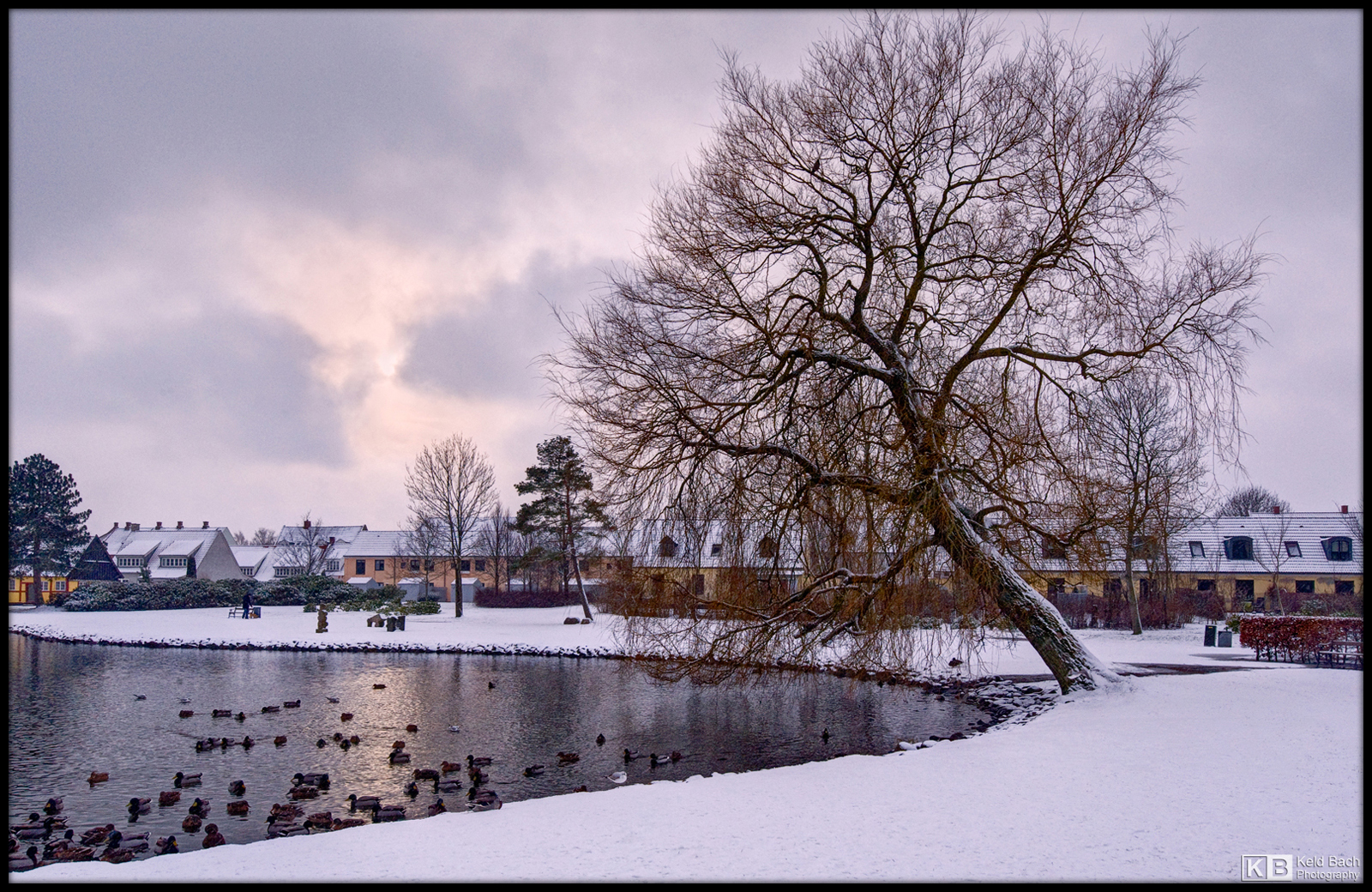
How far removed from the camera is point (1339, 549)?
134 feet

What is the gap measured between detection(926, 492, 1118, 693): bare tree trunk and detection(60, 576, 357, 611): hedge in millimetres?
34718

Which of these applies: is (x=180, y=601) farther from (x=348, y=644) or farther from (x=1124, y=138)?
(x=1124, y=138)

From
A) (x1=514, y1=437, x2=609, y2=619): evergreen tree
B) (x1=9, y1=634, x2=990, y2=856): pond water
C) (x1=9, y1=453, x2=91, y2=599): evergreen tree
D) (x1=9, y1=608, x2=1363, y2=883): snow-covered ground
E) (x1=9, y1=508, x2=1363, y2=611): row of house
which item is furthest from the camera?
(x1=9, y1=453, x2=91, y2=599): evergreen tree

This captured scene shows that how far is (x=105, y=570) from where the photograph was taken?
5344 cm

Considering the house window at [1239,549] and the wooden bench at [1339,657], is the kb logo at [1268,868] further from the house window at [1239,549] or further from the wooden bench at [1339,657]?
the house window at [1239,549]

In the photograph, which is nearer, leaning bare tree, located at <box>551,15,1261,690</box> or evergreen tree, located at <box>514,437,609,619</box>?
leaning bare tree, located at <box>551,15,1261,690</box>

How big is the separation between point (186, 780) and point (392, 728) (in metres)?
3.89

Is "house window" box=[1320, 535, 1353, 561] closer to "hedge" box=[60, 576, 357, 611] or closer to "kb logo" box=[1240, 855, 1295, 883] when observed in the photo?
"kb logo" box=[1240, 855, 1295, 883]

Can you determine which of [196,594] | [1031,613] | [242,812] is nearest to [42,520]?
[196,594]

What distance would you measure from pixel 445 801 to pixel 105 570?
5616 cm

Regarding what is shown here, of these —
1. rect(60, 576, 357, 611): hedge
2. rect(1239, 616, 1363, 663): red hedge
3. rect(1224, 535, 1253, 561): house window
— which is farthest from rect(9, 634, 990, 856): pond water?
rect(1224, 535, 1253, 561): house window

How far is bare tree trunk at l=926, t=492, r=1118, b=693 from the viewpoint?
1205 cm

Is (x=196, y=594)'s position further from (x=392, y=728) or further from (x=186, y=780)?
(x=186, y=780)

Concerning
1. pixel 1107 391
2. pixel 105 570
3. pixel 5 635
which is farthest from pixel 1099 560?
pixel 105 570
